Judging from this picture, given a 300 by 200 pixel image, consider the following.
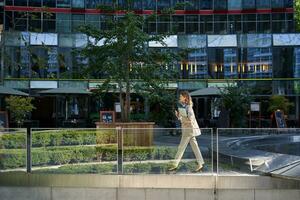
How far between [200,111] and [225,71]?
14.8 feet

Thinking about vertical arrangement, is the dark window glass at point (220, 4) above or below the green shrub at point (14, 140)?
above

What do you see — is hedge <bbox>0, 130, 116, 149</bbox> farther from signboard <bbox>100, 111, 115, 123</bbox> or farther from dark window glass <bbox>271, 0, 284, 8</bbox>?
dark window glass <bbox>271, 0, 284, 8</bbox>

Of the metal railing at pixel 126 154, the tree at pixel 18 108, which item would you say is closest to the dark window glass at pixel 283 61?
the tree at pixel 18 108

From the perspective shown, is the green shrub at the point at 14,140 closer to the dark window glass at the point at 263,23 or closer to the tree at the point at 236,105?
the tree at the point at 236,105

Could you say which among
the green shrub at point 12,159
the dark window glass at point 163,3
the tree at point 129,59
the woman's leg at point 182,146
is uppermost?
the dark window glass at point 163,3

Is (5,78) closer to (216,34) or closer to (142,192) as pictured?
(216,34)

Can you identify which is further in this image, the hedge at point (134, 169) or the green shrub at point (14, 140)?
the green shrub at point (14, 140)

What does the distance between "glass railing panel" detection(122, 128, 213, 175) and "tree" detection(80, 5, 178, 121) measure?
25.6ft

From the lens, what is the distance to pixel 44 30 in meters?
49.2

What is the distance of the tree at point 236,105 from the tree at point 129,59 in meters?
13.0

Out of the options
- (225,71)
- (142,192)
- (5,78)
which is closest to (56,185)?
(142,192)

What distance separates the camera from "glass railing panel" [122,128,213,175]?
11.9 m

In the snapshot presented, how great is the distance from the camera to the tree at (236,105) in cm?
3338

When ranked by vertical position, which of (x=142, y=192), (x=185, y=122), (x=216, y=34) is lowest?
(x=142, y=192)
